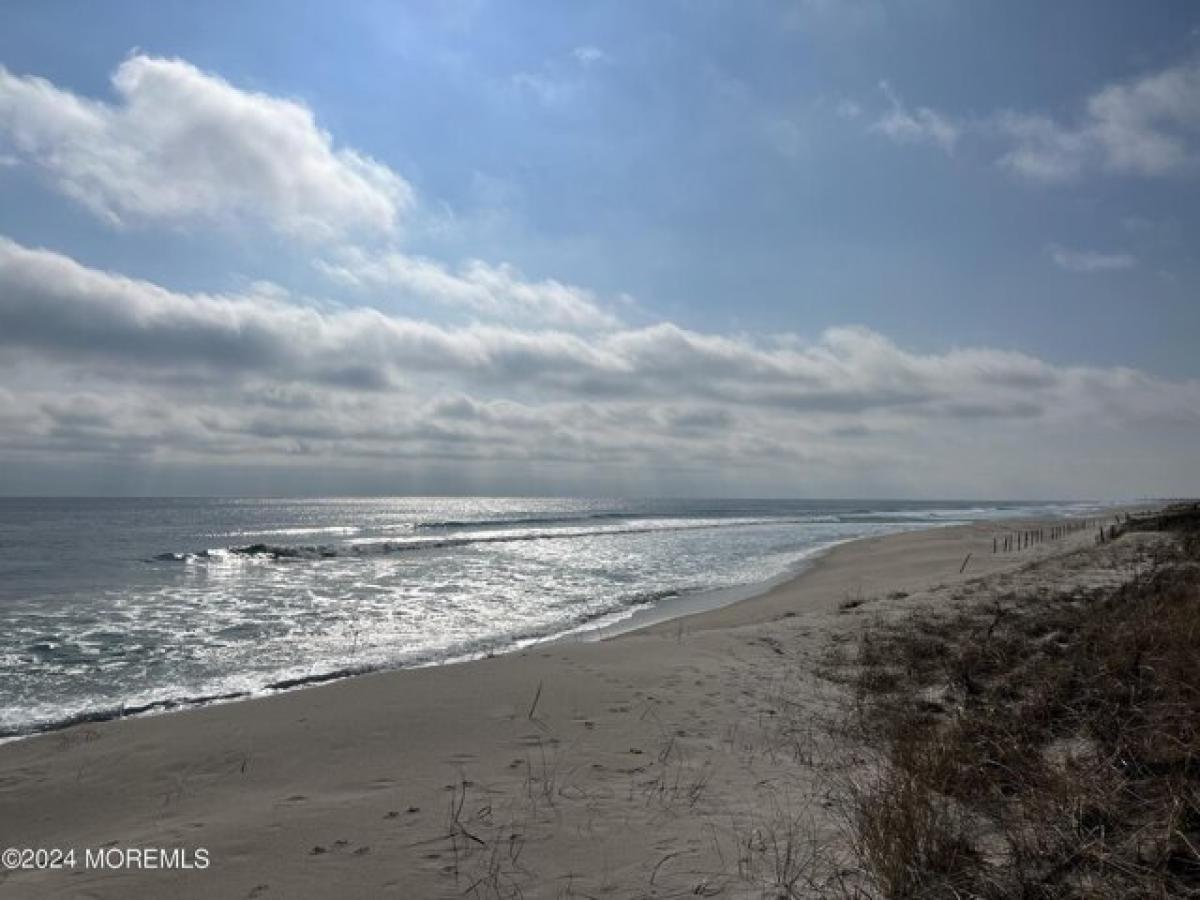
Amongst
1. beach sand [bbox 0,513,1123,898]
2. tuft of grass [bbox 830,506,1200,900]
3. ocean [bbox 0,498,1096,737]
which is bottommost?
ocean [bbox 0,498,1096,737]

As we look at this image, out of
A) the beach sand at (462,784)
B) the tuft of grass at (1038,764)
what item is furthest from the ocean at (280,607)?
the tuft of grass at (1038,764)

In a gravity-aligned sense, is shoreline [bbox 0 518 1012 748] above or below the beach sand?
below

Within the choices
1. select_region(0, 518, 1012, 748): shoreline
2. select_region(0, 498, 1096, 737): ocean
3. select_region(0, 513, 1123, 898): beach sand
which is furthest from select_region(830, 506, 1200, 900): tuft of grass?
select_region(0, 498, 1096, 737): ocean

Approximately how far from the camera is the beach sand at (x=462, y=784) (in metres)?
4.36

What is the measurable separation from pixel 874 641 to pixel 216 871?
10.1 meters

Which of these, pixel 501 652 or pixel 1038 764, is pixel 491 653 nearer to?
pixel 501 652

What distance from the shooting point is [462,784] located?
5812 mm

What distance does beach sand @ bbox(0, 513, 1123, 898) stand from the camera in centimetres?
436

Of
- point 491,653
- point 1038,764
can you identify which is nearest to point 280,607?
point 491,653

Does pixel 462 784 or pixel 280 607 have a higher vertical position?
pixel 462 784

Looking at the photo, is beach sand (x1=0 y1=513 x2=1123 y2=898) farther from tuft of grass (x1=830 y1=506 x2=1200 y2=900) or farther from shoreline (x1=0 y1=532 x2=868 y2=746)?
shoreline (x1=0 y1=532 x2=868 y2=746)

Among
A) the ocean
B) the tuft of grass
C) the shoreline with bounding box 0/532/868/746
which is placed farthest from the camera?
the ocean

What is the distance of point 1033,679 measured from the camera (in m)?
7.97

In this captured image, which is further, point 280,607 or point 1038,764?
point 280,607
